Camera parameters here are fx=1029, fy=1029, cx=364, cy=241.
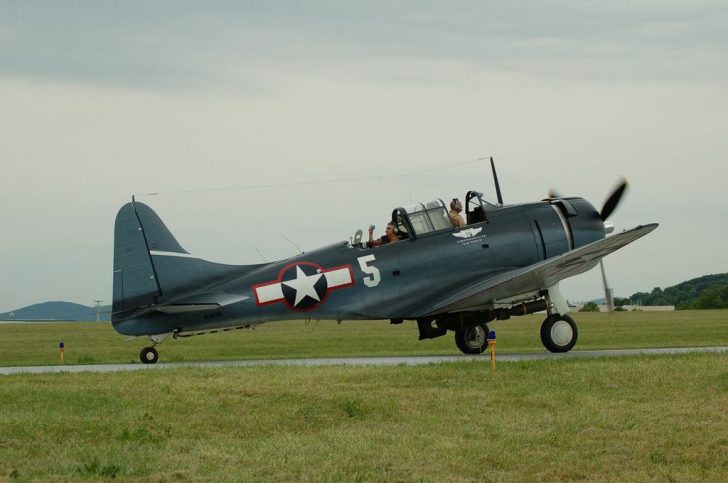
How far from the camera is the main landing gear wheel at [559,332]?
74.8 feet

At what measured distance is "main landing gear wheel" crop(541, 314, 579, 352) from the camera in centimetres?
2281

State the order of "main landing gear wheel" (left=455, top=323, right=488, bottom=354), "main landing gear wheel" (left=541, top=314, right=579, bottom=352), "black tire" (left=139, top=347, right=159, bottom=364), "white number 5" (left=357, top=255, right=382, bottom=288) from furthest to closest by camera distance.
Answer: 1. "main landing gear wheel" (left=455, top=323, right=488, bottom=354)
2. "black tire" (left=139, top=347, right=159, bottom=364)
3. "main landing gear wheel" (left=541, top=314, right=579, bottom=352)
4. "white number 5" (left=357, top=255, right=382, bottom=288)

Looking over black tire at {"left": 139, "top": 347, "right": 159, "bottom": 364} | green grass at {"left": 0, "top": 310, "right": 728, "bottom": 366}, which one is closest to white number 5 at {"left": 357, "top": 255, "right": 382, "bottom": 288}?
black tire at {"left": 139, "top": 347, "right": 159, "bottom": 364}

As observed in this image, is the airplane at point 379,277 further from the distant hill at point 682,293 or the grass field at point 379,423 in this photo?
the distant hill at point 682,293

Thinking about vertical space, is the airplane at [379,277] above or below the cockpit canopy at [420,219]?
below

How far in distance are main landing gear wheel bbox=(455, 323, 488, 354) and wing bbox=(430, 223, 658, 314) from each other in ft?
4.72

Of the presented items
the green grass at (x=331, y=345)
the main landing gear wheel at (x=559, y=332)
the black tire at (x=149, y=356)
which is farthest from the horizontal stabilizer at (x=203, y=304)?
the green grass at (x=331, y=345)

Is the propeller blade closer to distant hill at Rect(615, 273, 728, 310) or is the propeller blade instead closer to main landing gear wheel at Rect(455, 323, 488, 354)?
main landing gear wheel at Rect(455, 323, 488, 354)

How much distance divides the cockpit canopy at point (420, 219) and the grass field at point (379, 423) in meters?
3.97

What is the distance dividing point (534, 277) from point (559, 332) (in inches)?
63.6

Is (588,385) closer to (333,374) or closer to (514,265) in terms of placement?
(333,374)

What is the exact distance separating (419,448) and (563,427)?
229 centimetres

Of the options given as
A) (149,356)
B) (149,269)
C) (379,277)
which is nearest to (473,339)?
(379,277)

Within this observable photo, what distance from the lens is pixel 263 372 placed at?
746 inches
